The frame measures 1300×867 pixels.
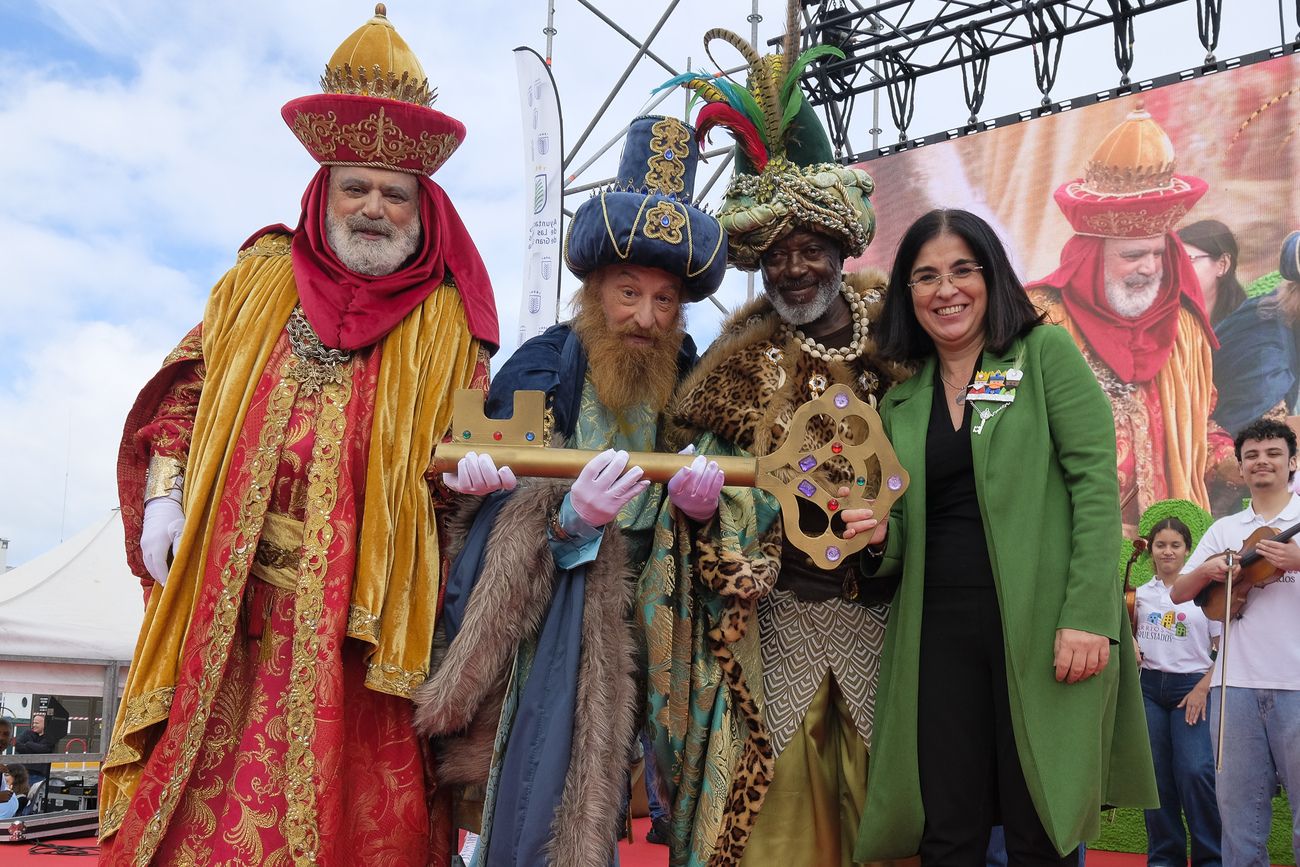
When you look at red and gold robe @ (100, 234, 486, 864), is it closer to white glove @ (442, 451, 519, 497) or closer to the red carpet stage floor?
white glove @ (442, 451, 519, 497)

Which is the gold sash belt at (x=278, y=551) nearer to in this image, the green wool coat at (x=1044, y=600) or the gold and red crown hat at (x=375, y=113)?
the gold and red crown hat at (x=375, y=113)

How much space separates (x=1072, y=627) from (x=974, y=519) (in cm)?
33

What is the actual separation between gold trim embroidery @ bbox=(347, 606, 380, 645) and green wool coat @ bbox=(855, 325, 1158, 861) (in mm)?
1246

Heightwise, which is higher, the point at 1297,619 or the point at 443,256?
the point at 443,256

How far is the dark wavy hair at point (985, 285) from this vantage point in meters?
2.68

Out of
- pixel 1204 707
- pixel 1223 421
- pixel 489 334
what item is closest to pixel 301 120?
pixel 489 334

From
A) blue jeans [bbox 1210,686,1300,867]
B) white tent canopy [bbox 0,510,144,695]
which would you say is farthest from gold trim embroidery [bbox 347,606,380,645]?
A: white tent canopy [bbox 0,510,144,695]

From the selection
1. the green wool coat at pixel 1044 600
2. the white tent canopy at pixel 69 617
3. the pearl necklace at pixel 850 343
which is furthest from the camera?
the white tent canopy at pixel 69 617

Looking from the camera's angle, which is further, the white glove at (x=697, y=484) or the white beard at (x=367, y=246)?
the white beard at (x=367, y=246)

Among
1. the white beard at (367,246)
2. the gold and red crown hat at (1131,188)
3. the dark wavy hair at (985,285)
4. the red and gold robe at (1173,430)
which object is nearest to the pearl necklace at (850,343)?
the dark wavy hair at (985,285)

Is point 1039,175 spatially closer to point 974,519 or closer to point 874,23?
point 874,23

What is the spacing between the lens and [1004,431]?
2557 mm

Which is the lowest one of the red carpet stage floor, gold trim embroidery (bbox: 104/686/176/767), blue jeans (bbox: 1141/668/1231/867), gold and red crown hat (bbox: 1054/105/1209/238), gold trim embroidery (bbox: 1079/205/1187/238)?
the red carpet stage floor

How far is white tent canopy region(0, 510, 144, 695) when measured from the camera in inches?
324
